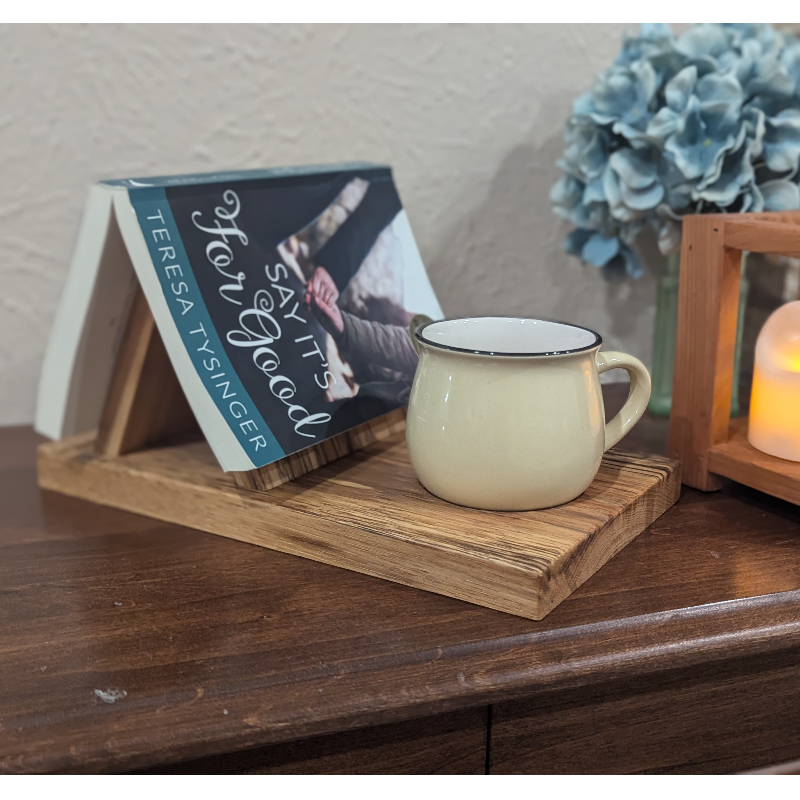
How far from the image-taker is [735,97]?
2.48 feet

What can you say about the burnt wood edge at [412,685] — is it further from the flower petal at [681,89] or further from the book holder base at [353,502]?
the flower petal at [681,89]

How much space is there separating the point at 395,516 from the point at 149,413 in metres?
0.25

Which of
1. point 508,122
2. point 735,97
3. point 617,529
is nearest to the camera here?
point 617,529

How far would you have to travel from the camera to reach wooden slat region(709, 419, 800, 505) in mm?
591

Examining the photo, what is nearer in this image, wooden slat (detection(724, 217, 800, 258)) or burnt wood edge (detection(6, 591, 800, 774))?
burnt wood edge (detection(6, 591, 800, 774))

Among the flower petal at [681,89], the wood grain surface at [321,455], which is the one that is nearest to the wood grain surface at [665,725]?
the wood grain surface at [321,455]

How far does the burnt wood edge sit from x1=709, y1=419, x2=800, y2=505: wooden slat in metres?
0.10

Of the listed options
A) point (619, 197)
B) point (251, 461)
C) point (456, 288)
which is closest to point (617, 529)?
point (251, 461)

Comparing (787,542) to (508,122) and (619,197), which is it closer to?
(619,197)

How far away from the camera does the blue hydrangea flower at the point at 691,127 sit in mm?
758

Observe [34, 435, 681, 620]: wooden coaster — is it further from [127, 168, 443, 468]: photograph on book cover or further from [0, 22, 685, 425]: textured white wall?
[0, 22, 685, 425]: textured white wall

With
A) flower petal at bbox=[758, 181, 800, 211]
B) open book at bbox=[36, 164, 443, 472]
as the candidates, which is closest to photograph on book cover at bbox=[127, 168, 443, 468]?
open book at bbox=[36, 164, 443, 472]

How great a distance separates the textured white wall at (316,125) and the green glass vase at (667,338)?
18 cm

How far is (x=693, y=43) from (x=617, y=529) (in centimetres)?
48
